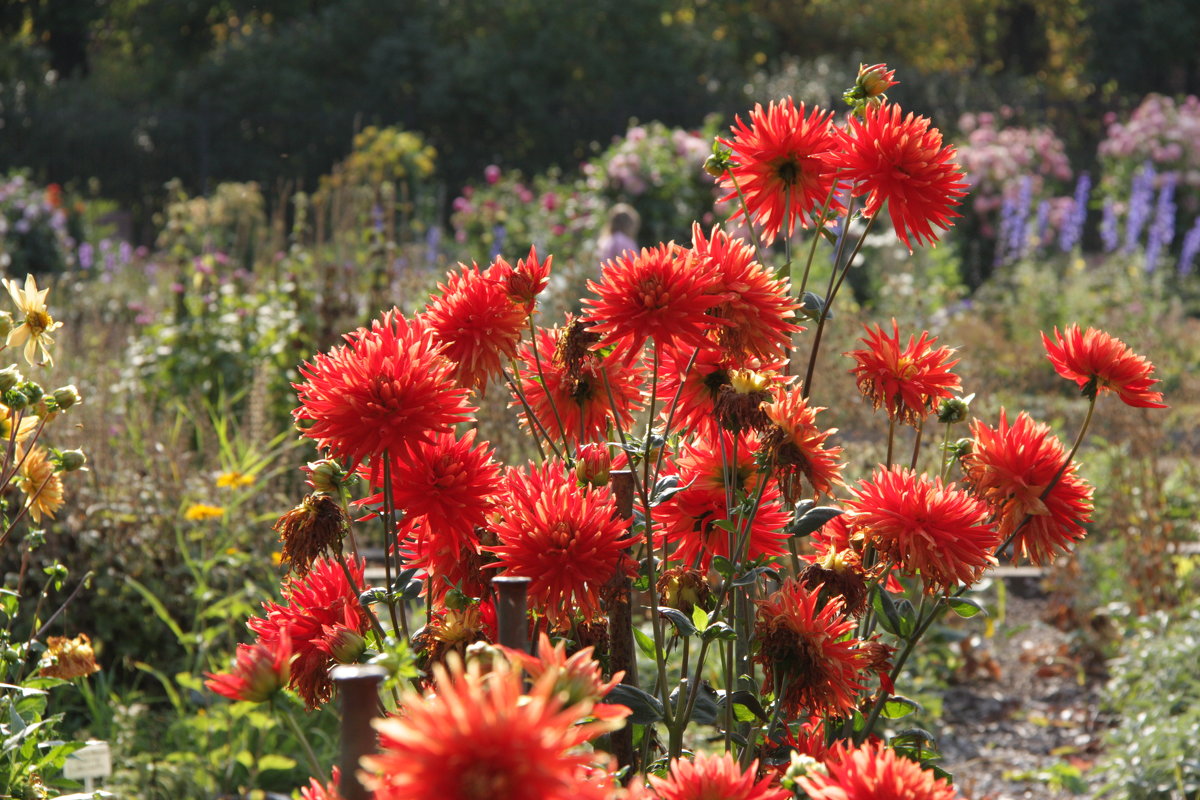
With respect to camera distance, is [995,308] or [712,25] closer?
[995,308]

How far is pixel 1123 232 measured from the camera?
1109 centimetres

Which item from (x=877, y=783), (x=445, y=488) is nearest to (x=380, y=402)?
(x=445, y=488)

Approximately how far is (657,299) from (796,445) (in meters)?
0.22

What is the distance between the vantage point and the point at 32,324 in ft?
4.90

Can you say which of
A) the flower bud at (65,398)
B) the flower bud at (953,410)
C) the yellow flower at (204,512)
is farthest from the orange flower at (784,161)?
the yellow flower at (204,512)

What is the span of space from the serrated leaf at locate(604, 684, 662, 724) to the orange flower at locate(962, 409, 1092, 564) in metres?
0.41

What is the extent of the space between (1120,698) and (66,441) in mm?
3036

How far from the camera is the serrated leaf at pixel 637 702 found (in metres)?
1.10

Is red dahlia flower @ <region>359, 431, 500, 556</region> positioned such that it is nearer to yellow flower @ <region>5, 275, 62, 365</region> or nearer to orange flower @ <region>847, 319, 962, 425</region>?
orange flower @ <region>847, 319, 962, 425</region>

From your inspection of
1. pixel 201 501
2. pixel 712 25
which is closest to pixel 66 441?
pixel 201 501

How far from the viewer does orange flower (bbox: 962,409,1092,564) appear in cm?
122

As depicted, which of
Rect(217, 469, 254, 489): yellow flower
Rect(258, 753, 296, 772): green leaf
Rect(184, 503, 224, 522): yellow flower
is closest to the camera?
Rect(258, 753, 296, 772): green leaf

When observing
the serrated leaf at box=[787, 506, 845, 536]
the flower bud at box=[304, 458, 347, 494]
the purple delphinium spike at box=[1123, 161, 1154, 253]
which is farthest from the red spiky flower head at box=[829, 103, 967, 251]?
the purple delphinium spike at box=[1123, 161, 1154, 253]

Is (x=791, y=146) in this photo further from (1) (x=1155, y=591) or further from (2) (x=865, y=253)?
(2) (x=865, y=253)
